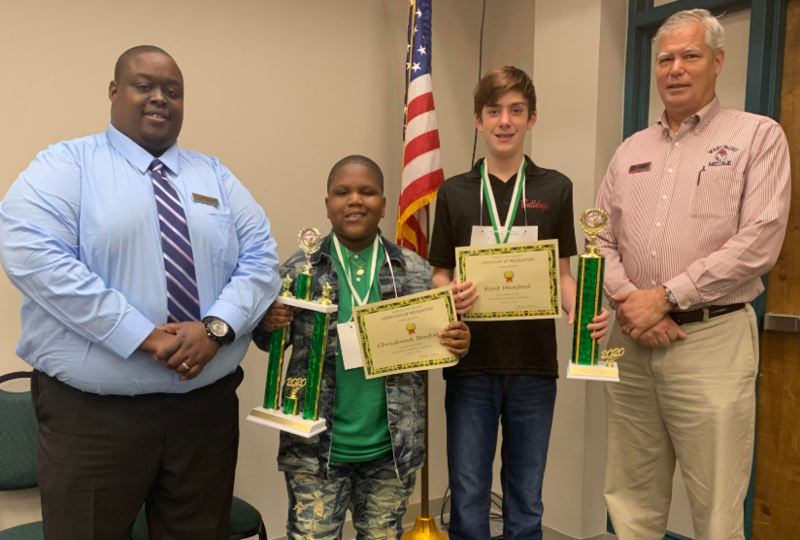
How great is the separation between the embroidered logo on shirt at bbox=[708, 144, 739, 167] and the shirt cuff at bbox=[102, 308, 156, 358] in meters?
1.98

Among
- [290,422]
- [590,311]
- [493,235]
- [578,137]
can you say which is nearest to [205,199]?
[290,422]

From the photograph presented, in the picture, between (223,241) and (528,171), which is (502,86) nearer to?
(528,171)

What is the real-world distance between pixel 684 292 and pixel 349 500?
1358mm

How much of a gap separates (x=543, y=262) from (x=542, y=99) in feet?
5.64

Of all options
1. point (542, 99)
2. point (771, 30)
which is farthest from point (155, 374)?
point (771, 30)

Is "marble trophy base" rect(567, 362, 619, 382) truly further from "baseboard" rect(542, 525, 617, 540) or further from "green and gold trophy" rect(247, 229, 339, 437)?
"baseboard" rect(542, 525, 617, 540)

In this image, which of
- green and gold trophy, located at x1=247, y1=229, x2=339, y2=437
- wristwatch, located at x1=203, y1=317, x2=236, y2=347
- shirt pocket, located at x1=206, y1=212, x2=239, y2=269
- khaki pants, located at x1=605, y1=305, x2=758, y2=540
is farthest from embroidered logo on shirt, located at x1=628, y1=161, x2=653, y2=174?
wristwatch, located at x1=203, y1=317, x2=236, y2=347

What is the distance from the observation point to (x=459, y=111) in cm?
395

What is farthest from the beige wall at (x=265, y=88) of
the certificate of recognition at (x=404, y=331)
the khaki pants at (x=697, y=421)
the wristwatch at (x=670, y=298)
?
the wristwatch at (x=670, y=298)

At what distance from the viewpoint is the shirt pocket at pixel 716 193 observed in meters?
2.14

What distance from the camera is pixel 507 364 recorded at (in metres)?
2.21

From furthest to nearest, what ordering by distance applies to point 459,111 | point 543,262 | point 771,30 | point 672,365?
1. point 459,111
2. point 771,30
3. point 672,365
4. point 543,262

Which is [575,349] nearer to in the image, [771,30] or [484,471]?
[484,471]

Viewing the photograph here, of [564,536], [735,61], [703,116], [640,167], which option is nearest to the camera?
[703,116]
